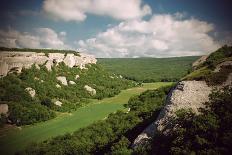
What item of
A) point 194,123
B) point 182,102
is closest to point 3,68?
point 182,102

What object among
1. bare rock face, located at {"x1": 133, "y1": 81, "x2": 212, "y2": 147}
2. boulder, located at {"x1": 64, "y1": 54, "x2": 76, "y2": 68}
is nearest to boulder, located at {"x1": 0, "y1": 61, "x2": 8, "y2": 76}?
boulder, located at {"x1": 64, "y1": 54, "x2": 76, "y2": 68}

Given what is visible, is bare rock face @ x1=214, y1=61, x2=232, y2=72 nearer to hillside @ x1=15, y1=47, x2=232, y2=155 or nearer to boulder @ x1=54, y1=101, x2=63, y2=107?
hillside @ x1=15, y1=47, x2=232, y2=155

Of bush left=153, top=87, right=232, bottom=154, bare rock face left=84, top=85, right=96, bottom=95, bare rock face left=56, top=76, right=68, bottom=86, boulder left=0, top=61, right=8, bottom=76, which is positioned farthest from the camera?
bare rock face left=84, top=85, right=96, bottom=95

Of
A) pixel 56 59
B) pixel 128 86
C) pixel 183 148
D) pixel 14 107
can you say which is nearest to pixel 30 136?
pixel 14 107

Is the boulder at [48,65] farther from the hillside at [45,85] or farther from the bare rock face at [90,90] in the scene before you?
the bare rock face at [90,90]

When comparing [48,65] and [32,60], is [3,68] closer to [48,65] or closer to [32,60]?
[32,60]
